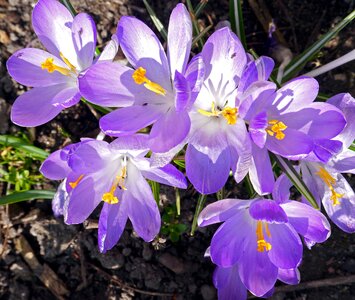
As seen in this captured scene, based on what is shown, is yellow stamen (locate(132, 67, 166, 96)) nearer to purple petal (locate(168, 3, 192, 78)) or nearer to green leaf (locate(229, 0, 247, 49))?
purple petal (locate(168, 3, 192, 78))

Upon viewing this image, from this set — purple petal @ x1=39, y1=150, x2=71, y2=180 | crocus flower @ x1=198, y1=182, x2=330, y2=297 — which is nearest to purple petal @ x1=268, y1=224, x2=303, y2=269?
crocus flower @ x1=198, y1=182, x2=330, y2=297

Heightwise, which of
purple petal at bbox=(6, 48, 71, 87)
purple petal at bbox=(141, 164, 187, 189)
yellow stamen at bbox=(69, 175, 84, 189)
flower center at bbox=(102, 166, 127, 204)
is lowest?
flower center at bbox=(102, 166, 127, 204)

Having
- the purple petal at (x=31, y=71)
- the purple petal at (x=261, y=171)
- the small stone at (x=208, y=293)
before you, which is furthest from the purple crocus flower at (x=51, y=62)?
the small stone at (x=208, y=293)

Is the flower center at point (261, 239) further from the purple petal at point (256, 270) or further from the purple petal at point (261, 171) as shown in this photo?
the purple petal at point (261, 171)

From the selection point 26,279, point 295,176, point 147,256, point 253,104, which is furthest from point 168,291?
point 253,104

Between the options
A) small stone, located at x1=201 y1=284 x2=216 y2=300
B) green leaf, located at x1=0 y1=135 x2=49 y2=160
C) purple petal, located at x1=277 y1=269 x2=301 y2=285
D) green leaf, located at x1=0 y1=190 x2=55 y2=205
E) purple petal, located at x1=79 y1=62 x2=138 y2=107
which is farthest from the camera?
small stone, located at x1=201 y1=284 x2=216 y2=300

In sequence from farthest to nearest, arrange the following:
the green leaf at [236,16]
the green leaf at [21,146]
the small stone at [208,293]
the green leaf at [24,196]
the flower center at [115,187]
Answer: the small stone at [208,293] → the green leaf at [21,146] → the green leaf at [24,196] → the green leaf at [236,16] → the flower center at [115,187]

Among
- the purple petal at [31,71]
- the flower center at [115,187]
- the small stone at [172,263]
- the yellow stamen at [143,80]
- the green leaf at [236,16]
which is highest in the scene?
the green leaf at [236,16]

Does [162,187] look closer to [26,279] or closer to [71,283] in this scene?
[71,283]
